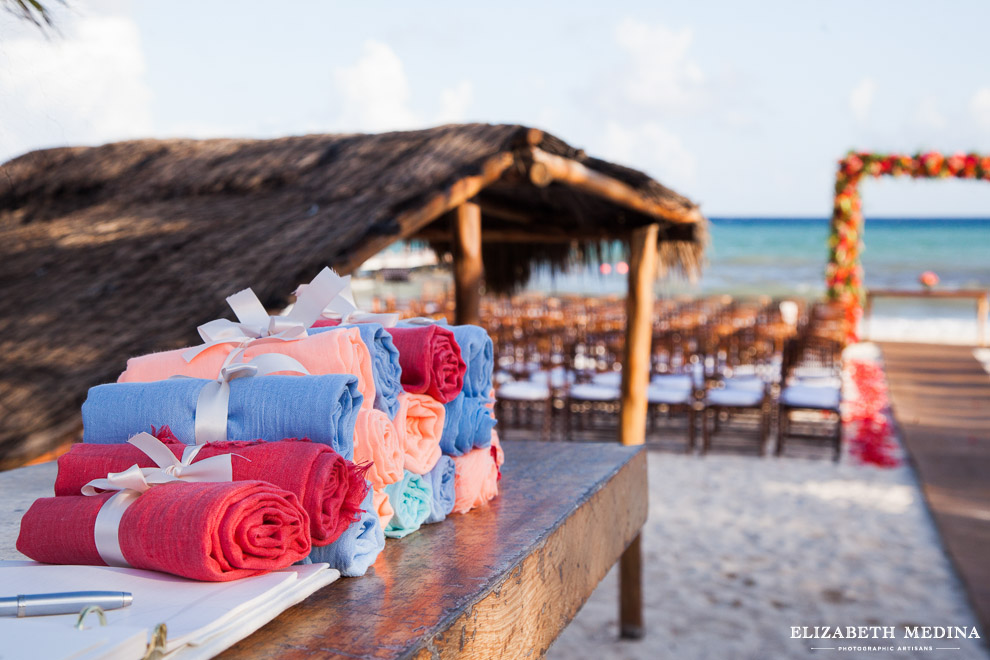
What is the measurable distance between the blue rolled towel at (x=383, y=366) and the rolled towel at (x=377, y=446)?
4 centimetres

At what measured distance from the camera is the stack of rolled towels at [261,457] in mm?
930

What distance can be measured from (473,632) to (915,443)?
6872 millimetres

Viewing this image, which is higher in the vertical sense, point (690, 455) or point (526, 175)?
point (526, 175)

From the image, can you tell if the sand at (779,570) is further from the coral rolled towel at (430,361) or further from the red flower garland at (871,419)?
the coral rolled towel at (430,361)

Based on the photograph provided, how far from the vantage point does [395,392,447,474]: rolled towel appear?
130 cm

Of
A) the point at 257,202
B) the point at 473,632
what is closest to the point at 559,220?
the point at 257,202

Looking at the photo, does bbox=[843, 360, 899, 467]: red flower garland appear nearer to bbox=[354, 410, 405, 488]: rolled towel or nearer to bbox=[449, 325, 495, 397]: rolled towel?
bbox=[449, 325, 495, 397]: rolled towel

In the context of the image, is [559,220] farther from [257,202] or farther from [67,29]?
[67,29]

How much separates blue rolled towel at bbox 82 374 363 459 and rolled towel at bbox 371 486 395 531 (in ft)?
0.40

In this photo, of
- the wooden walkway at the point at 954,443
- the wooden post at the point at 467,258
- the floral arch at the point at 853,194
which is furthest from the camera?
the floral arch at the point at 853,194

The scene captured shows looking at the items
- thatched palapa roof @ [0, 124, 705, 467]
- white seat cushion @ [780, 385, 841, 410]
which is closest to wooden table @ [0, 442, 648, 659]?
thatched palapa roof @ [0, 124, 705, 467]

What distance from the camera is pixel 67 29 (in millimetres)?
1195

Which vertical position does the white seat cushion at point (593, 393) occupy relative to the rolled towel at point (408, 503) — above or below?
below

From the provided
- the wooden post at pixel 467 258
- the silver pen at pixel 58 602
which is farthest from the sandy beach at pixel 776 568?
the silver pen at pixel 58 602
